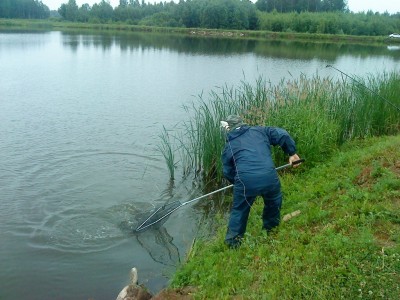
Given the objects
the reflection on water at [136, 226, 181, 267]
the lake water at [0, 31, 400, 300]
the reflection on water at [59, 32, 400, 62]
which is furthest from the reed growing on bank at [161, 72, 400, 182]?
the reflection on water at [59, 32, 400, 62]

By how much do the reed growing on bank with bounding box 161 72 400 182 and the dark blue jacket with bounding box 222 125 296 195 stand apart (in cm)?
339

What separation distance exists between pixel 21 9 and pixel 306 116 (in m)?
135

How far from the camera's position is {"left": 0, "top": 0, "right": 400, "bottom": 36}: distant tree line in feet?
256

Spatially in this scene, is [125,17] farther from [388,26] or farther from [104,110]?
[104,110]

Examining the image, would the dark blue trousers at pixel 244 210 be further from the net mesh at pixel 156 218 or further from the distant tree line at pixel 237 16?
the distant tree line at pixel 237 16

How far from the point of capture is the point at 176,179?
10711 millimetres

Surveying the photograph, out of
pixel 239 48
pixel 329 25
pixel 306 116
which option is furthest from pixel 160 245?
pixel 329 25

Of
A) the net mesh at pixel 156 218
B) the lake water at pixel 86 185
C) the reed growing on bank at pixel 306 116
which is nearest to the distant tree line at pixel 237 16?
the lake water at pixel 86 185

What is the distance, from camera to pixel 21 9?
12669 cm

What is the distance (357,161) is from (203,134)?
133 inches

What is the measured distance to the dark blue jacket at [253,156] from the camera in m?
5.63

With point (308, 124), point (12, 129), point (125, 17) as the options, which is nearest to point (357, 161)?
point (308, 124)

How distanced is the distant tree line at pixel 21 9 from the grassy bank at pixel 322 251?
421 feet

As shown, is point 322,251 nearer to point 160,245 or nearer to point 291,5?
point 160,245
